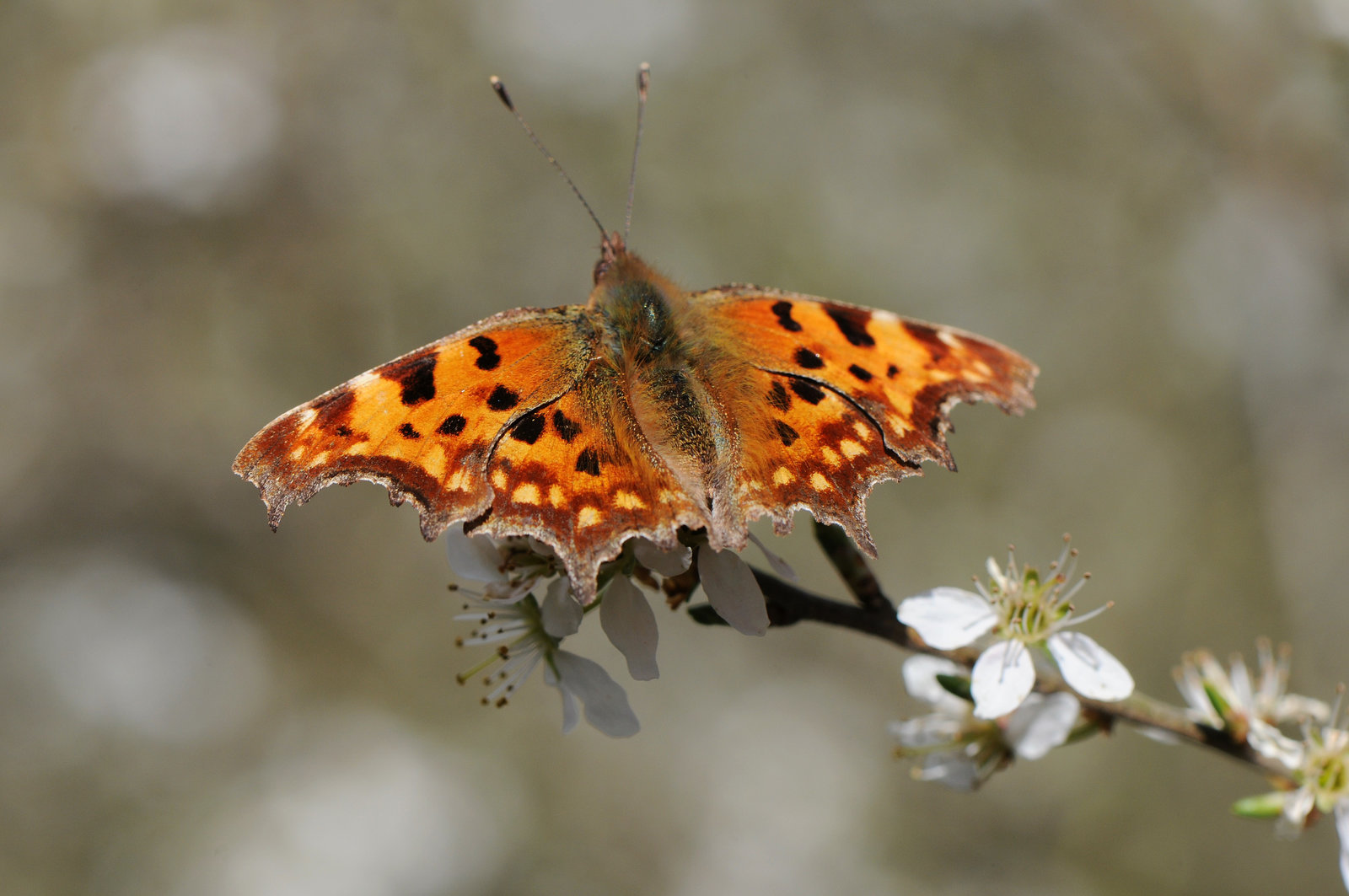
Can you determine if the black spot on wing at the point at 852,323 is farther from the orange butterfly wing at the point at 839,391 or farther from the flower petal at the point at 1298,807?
the flower petal at the point at 1298,807

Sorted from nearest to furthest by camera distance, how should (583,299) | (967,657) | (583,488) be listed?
1. (583,488)
2. (967,657)
3. (583,299)

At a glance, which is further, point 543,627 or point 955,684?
point 543,627

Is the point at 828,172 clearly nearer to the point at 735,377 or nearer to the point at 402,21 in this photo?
the point at 402,21

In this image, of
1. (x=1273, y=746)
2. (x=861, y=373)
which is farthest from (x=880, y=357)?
(x=1273, y=746)

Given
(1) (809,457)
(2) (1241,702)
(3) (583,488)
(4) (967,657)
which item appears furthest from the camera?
(2) (1241,702)

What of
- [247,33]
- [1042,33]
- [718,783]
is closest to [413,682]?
[718,783]

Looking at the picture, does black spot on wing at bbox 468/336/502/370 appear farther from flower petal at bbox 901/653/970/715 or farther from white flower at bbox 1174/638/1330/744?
white flower at bbox 1174/638/1330/744

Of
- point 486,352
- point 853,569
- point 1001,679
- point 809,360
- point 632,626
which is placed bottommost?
point 1001,679

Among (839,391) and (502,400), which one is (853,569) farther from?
(502,400)

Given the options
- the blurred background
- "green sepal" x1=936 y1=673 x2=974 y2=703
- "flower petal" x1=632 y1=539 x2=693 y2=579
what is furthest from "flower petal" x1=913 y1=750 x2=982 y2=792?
the blurred background
